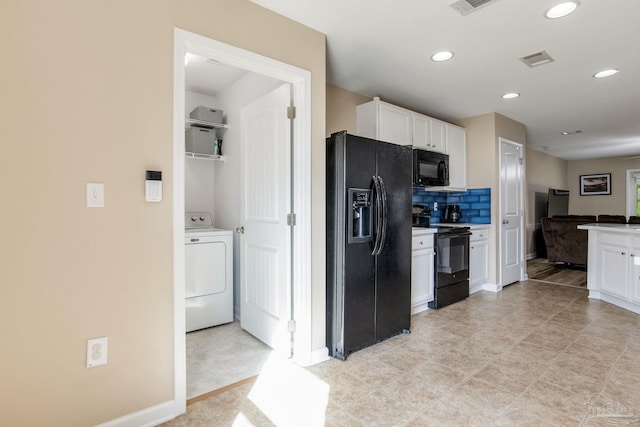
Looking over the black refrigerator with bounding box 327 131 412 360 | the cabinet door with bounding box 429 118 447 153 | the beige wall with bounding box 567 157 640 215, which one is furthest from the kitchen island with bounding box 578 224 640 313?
the beige wall with bounding box 567 157 640 215

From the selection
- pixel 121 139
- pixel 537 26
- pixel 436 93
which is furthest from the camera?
pixel 436 93

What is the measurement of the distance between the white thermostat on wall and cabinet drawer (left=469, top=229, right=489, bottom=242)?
3738 millimetres

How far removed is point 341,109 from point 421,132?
1.13 meters

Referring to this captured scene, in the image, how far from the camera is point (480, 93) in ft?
12.6

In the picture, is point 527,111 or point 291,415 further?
point 527,111

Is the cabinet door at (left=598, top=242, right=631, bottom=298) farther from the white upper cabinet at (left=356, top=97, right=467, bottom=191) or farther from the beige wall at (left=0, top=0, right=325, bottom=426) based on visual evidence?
the beige wall at (left=0, top=0, right=325, bottom=426)

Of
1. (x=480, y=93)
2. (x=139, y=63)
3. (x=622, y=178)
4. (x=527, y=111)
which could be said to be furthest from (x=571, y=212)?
(x=139, y=63)

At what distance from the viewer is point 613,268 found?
3.87 m

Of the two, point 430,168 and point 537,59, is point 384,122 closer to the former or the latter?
point 430,168

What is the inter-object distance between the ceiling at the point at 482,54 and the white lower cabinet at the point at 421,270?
1645 millimetres

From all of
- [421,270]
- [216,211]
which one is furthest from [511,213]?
[216,211]

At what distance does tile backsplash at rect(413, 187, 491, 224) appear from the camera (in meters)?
4.68

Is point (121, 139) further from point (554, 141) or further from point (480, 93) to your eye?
point (554, 141)

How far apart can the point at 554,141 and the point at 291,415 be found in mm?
7274
